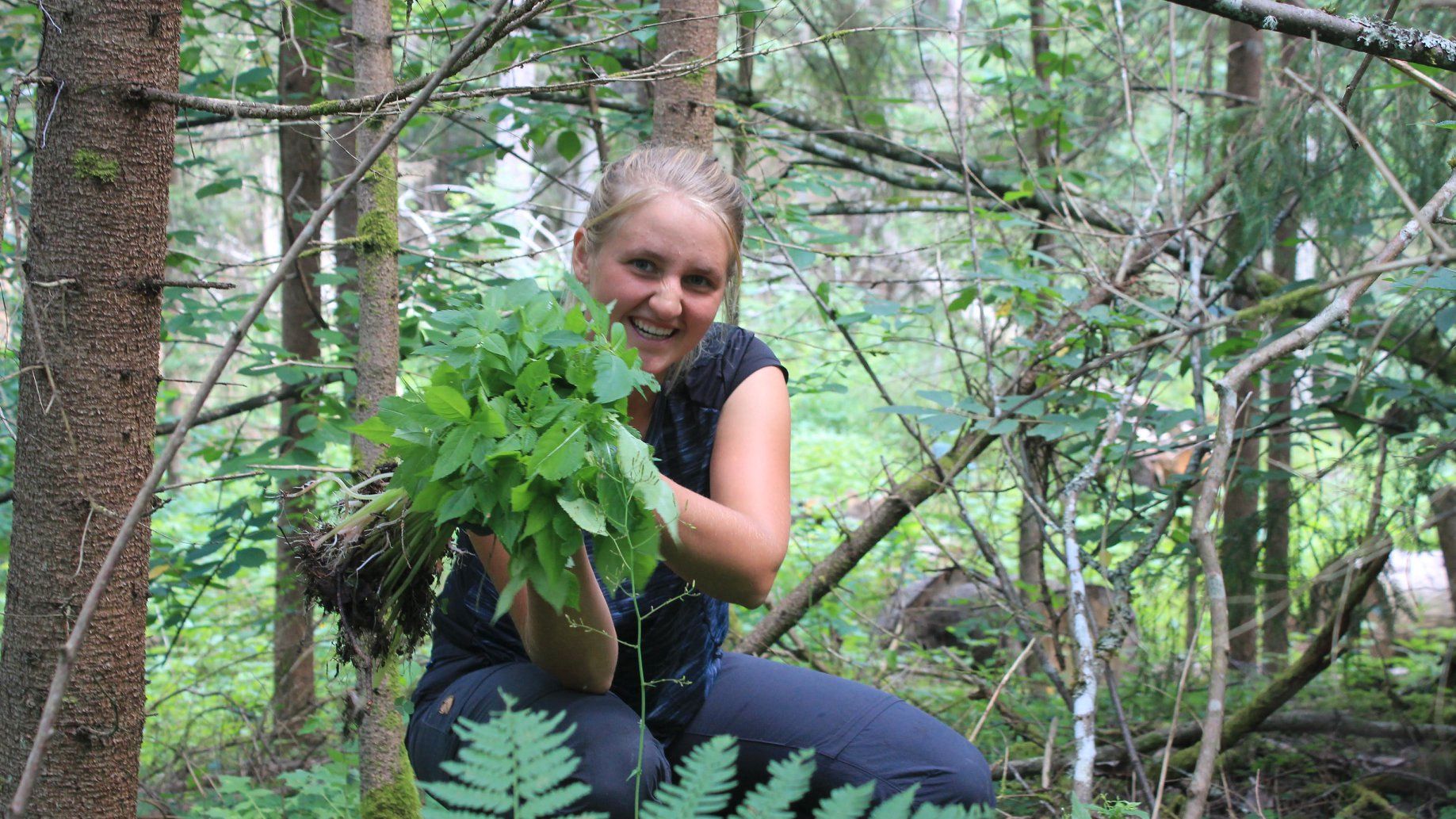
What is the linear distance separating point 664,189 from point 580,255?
257mm

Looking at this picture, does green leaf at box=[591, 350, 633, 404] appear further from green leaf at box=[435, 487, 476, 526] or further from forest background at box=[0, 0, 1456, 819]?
forest background at box=[0, 0, 1456, 819]

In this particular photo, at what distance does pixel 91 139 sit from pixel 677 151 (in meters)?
1.09

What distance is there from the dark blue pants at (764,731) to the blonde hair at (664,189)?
75cm

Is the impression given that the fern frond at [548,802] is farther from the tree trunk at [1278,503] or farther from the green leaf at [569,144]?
the green leaf at [569,144]

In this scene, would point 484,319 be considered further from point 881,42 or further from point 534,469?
point 881,42

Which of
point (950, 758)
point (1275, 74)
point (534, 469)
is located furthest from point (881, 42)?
point (534, 469)

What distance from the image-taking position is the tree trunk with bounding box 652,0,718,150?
3.05m

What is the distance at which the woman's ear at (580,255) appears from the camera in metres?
2.15

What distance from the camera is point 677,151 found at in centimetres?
219

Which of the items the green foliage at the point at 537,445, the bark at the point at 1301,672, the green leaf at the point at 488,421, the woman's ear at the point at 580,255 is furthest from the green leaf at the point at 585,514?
the bark at the point at 1301,672

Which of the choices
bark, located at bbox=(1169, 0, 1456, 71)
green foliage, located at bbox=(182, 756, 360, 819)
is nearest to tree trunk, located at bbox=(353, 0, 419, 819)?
green foliage, located at bbox=(182, 756, 360, 819)

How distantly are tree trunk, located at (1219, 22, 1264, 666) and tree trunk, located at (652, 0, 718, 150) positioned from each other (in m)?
1.74

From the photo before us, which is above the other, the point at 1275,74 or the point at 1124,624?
the point at 1275,74

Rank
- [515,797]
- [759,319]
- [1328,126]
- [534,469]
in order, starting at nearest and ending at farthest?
[515,797] < [534,469] < [1328,126] < [759,319]
